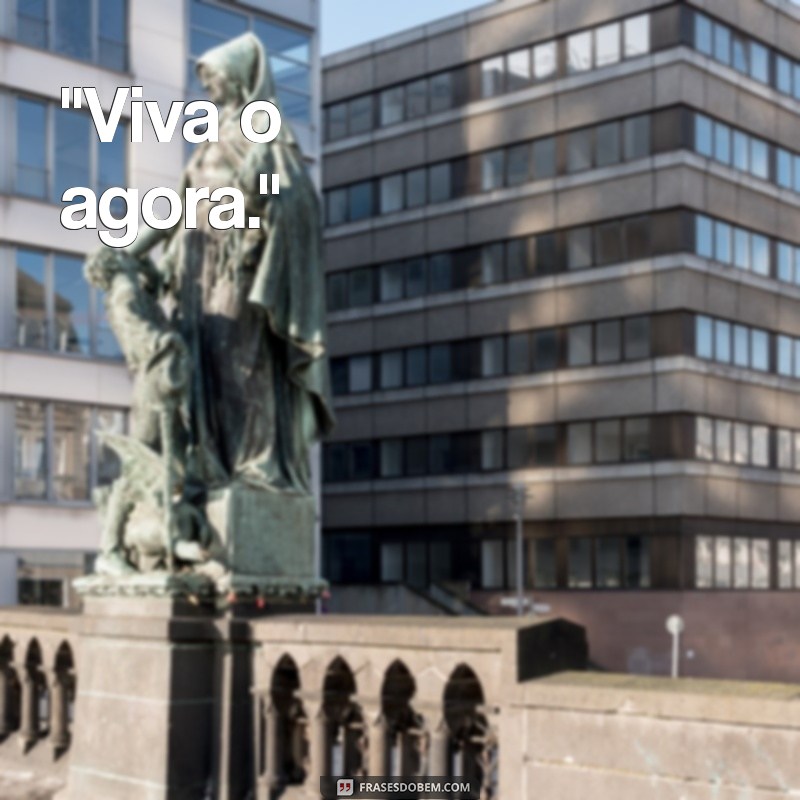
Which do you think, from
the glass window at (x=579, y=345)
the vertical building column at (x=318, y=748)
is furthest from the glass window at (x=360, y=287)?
the vertical building column at (x=318, y=748)

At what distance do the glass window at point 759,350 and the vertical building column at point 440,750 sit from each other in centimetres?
5443

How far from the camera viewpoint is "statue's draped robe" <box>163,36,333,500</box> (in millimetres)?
9812

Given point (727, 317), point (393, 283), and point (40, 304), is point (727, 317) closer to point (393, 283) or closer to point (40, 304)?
point (393, 283)

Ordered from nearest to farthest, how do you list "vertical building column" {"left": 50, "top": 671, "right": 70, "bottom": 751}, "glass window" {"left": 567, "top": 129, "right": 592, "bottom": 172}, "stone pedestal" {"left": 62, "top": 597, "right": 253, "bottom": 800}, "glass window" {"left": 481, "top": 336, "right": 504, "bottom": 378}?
1. "stone pedestal" {"left": 62, "top": 597, "right": 253, "bottom": 800}
2. "vertical building column" {"left": 50, "top": 671, "right": 70, "bottom": 751}
3. "glass window" {"left": 567, "top": 129, "right": 592, "bottom": 172}
4. "glass window" {"left": 481, "top": 336, "right": 504, "bottom": 378}

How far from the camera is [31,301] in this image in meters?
39.0

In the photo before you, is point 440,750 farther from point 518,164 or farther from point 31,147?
point 518,164

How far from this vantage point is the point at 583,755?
275 inches

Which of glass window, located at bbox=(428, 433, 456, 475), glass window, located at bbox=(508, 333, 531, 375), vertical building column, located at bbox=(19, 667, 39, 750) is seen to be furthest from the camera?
glass window, located at bbox=(428, 433, 456, 475)

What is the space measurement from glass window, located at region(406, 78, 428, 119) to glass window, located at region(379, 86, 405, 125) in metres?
0.30

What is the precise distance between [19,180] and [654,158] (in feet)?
83.6

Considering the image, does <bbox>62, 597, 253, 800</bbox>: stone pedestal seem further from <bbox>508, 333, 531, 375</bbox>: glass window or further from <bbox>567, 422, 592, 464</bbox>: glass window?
<bbox>508, 333, 531, 375</bbox>: glass window

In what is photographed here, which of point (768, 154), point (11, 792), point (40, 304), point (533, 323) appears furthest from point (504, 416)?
point (11, 792)

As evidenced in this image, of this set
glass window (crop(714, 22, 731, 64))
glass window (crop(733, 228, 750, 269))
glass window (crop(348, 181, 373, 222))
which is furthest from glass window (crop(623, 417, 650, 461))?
glass window (crop(348, 181, 373, 222))

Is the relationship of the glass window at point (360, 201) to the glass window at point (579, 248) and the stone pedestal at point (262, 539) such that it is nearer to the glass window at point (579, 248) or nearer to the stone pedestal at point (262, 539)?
the glass window at point (579, 248)
